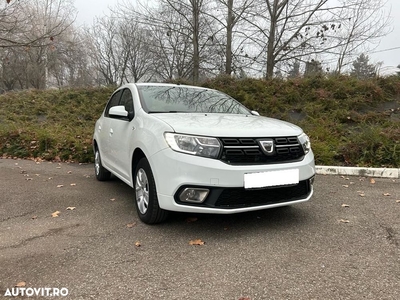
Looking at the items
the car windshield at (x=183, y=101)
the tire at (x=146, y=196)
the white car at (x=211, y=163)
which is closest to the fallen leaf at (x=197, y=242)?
the white car at (x=211, y=163)

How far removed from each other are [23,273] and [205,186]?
1.53 metres

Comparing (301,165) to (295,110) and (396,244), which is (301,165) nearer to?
(396,244)

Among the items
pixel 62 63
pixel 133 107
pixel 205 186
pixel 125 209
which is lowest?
pixel 125 209

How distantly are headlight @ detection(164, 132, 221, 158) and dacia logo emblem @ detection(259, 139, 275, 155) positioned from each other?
1.38 ft

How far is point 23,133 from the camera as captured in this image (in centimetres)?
920

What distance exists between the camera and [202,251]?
2.69m

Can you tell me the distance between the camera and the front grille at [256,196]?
2773mm

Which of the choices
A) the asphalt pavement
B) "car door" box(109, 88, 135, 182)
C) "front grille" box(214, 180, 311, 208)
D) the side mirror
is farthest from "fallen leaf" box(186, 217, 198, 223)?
the side mirror

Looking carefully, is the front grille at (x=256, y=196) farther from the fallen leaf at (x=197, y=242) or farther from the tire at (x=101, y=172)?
the tire at (x=101, y=172)

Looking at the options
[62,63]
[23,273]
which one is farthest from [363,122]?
[62,63]

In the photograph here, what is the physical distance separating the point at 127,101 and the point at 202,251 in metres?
2.37

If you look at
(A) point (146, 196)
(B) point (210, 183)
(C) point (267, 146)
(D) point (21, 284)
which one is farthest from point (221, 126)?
(D) point (21, 284)

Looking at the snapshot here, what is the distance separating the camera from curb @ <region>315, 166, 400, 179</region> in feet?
18.2

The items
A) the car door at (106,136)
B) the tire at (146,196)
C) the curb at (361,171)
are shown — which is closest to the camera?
the tire at (146,196)
